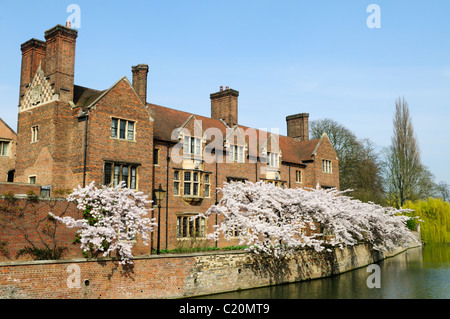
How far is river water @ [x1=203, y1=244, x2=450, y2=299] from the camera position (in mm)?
20031

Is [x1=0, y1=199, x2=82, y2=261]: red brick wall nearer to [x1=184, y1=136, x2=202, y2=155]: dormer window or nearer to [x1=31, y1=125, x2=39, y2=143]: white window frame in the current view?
[x1=31, y1=125, x2=39, y2=143]: white window frame

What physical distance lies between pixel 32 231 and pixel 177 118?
16.3 metres

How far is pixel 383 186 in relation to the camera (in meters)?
61.0

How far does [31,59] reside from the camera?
28.2 m

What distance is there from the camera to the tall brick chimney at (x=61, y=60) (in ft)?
82.7

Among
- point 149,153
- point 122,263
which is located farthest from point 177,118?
point 122,263

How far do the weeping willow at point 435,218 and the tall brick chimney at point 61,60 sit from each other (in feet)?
148

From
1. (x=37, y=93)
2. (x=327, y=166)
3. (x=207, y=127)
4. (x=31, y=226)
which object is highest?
(x=37, y=93)

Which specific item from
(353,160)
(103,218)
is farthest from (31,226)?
(353,160)

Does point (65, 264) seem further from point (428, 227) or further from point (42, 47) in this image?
point (428, 227)

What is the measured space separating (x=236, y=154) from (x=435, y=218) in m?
33.7

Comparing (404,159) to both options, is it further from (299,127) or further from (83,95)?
(83,95)

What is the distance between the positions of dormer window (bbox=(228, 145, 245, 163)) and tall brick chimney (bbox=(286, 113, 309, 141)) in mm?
13909

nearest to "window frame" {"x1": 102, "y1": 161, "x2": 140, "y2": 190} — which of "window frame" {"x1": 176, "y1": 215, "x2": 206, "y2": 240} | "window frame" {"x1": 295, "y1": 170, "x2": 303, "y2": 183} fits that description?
"window frame" {"x1": 176, "y1": 215, "x2": 206, "y2": 240}
